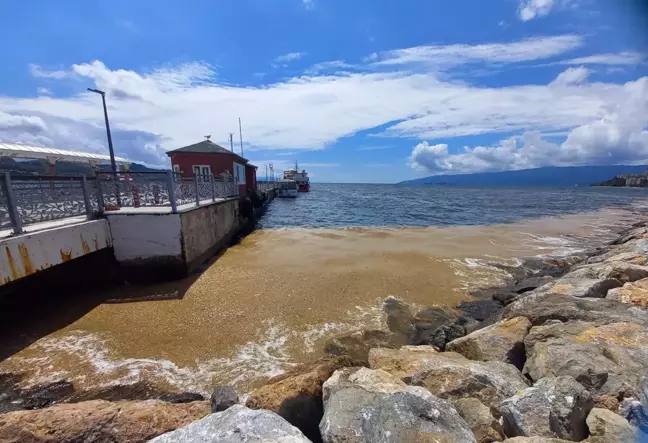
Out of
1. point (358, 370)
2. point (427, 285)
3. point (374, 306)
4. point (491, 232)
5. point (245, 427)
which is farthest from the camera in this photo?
point (491, 232)

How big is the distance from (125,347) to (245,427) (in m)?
4.82

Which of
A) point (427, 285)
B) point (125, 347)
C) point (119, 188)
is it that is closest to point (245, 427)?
point (125, 347)

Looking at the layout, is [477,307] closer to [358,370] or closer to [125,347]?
[358,370]

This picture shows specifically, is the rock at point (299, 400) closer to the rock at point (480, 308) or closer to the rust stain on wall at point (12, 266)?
the rock at point (480, 308)

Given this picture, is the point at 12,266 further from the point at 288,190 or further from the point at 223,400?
the point at 288,190

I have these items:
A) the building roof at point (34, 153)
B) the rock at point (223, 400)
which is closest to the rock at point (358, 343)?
the rock at point (223, 400)

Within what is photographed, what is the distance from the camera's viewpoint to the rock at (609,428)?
8.50ft

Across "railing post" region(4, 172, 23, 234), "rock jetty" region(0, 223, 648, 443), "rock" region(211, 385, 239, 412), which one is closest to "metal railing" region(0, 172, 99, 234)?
"railing post" region(4, 172, 23, 234)

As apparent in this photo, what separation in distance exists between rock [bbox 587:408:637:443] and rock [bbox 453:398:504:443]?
736mm

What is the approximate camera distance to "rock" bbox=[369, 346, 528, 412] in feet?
12.4

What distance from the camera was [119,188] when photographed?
10.4 meters

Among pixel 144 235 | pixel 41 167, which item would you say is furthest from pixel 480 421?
pixel 41 167

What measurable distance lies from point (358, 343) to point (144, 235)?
24.2 feet

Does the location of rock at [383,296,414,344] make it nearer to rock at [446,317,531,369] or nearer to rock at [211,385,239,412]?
rock at [446,317,531,369]
